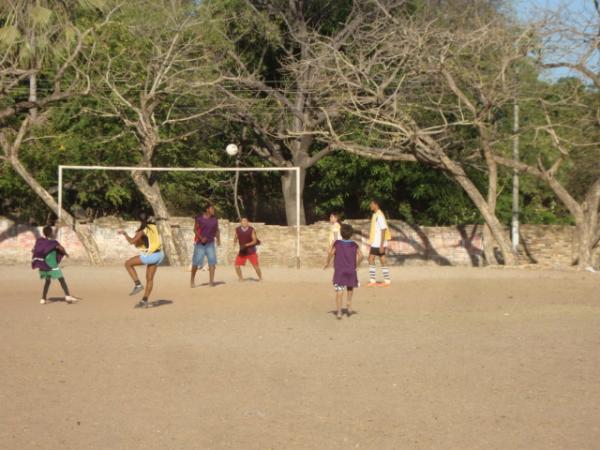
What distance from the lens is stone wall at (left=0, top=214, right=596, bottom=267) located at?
28.7 meters

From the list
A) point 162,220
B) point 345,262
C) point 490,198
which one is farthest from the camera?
point 162,220

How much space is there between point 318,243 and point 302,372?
18.3m

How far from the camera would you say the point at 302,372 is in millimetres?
10484

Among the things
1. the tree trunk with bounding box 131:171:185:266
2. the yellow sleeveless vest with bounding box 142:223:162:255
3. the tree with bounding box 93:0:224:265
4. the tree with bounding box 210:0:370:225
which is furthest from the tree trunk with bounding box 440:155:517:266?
the yellow sleeveless vest with bounding box 142:223:162:255

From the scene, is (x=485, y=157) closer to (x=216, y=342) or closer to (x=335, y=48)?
(x=335, y=48)

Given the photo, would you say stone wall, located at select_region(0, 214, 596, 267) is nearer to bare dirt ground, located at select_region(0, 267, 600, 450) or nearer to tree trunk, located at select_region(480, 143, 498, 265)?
tree trunk, located at select_region(480, 143, 498, 265)

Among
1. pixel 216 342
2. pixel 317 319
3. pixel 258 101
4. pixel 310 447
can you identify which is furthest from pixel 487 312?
pixel 258 101

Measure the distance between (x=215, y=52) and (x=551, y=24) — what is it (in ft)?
37.0

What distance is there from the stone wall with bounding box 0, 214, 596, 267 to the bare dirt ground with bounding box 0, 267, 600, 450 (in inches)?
406

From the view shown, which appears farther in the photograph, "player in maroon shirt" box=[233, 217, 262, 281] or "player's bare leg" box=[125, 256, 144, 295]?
"player in maroon shirt" box=[233, 217, 262, 281]

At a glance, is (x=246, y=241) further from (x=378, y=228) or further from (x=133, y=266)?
(x=133, y=266)

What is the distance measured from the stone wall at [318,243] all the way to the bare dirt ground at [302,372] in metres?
10.3

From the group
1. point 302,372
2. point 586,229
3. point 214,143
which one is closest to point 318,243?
point 214,143

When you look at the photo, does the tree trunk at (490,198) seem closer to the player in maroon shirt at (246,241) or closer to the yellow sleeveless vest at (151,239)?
the player in maroon shirt at (246,241)
